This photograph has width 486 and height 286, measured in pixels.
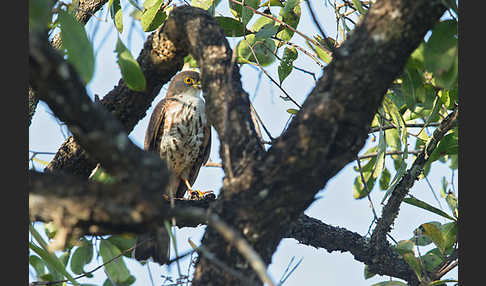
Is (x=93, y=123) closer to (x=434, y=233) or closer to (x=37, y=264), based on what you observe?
(x=37, y=264)

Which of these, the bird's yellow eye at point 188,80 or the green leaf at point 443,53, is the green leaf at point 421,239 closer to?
the green leaf at point 443,53

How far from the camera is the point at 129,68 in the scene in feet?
8.77

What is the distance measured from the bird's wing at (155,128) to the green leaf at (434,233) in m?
2.96

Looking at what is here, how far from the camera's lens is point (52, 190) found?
1.78 metres

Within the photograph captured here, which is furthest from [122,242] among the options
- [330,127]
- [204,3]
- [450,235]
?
[450,235]

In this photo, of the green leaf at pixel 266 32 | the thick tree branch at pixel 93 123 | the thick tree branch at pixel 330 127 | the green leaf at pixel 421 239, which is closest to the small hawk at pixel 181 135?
the green leaf at pixel 266 32

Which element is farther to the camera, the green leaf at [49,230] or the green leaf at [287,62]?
the green leaf at [287,62]

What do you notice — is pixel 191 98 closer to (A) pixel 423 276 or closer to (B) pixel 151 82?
(B) pixel 151 82

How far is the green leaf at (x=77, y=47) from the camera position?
205cm

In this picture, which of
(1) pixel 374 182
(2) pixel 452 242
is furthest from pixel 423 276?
(1) pixel 374 182

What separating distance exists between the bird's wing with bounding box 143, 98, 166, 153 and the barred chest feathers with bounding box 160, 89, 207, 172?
0.07 m

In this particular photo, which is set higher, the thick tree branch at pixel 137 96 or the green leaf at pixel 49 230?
the thick tree branch at pixel 137 96

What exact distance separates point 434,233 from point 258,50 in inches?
65.4

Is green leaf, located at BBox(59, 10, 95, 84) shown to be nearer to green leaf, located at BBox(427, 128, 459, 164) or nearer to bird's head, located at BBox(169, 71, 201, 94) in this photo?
green leaf, located at BBox(427, 128, 459, 164)
